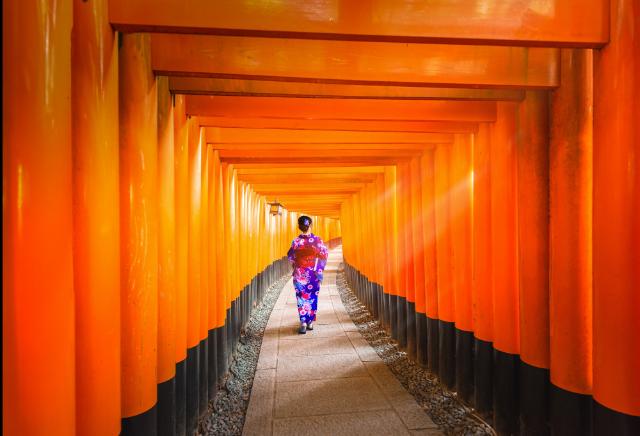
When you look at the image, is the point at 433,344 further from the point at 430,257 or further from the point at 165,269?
the point at 165,269

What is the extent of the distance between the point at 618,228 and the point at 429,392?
3.26 meters

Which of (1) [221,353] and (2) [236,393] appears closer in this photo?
(2) [236,393]

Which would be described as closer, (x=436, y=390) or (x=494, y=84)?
(x=494, y=84)

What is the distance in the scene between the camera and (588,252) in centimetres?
294

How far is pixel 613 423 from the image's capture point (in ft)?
8.09

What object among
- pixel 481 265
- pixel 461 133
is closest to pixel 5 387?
pixel 481 265

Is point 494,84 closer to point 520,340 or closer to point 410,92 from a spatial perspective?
point 410,92

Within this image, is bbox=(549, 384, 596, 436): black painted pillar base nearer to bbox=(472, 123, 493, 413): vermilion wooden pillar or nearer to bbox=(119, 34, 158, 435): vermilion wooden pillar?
bbox=(472, 123, 493, 413): vermilion wooden pillar

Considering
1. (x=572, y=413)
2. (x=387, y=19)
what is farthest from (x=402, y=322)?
(x=387, y=19)

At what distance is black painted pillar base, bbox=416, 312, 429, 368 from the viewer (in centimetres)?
603

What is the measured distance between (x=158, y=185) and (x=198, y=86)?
870 mm

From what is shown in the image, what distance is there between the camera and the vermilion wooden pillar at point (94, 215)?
6.48 feet

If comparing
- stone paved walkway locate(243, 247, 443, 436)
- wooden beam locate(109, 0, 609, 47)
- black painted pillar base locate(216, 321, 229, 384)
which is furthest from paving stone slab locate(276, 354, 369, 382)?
wooden beam locate(109, 0, 609, 47)

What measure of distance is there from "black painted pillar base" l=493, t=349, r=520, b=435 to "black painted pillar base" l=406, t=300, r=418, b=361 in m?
2.48
